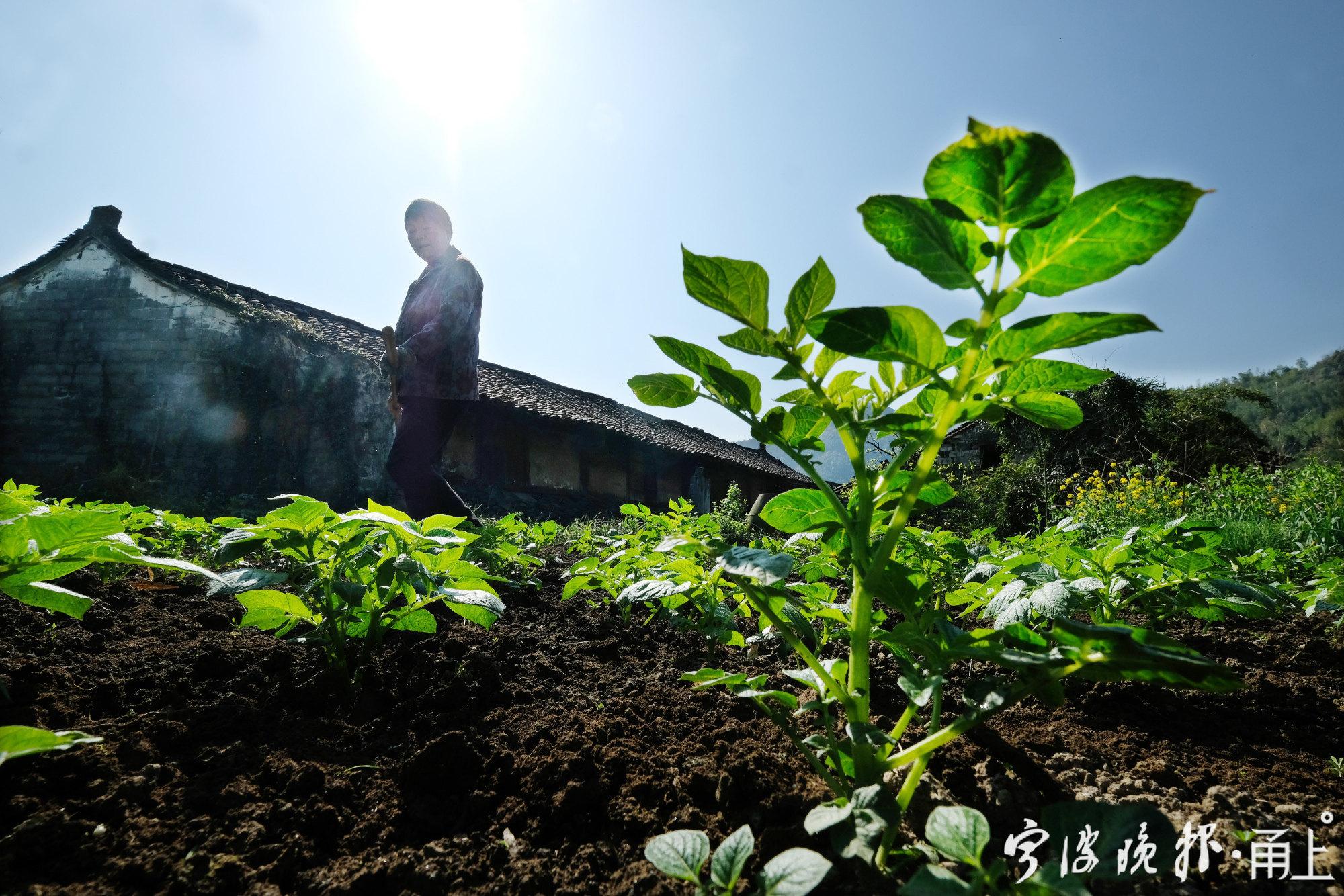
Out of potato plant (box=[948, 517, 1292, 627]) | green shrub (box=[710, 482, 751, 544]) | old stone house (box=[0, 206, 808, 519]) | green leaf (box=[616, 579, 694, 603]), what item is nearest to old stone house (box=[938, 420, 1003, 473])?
green shrub (box=[710, 482, 751, 544])

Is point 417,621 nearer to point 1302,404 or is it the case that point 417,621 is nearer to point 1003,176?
point 1003,176

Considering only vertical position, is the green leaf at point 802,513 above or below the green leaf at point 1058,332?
below

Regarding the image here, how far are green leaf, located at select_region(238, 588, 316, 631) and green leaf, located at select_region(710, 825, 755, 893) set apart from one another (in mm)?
1062

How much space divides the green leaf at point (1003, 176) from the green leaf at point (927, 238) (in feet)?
0.09

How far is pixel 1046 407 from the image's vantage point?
916mm

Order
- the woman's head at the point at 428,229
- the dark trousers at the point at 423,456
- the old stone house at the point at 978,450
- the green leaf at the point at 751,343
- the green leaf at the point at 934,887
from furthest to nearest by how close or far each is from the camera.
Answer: the old stone house at the point at 978,450, the woman's head at the point at 428,229, the dark trousers at the point at 423,456, the green leaf at the point at 751,343, the green leaf at the point at 934,887

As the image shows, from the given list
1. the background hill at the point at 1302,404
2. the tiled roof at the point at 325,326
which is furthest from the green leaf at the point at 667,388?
the background hill at the point at 1302,404

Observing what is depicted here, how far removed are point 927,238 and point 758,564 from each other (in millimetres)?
446

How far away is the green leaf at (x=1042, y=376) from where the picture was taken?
0.83 metres

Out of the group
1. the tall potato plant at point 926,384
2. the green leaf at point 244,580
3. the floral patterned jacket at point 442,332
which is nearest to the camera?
the tall potato plant at point 926,384

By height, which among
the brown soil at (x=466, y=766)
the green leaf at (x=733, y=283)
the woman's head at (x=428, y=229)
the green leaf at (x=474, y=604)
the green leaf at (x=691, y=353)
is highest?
the woman's head at (x=428, y=229)

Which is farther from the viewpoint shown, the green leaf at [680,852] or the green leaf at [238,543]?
the green leaf at [238,543]

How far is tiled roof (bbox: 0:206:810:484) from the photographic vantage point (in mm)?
10547

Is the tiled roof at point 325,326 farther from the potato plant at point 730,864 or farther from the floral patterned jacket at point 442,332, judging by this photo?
the potato plant at point 730,864
